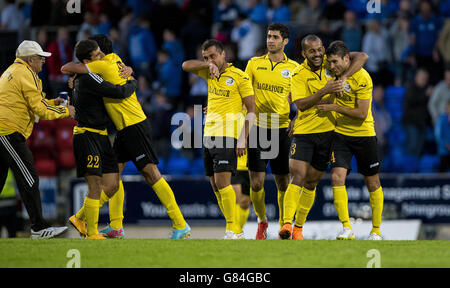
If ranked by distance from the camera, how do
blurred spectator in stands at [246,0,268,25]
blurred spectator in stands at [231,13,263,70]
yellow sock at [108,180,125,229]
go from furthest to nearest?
blurred spectator in stands at [246,0,268,25]
blurred spectator in stands at [231,13,263,70]
yellow sock at [108,180,125,229]

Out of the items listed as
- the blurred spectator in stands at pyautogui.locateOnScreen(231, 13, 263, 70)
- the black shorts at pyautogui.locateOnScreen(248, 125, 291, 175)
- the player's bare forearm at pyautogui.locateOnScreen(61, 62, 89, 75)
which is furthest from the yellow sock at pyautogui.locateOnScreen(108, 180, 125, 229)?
the blurred spectator in stands at pyautogui.locateOnScreen(231, 13, 263, 70)

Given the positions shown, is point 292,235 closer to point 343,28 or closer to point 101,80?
point 101,80

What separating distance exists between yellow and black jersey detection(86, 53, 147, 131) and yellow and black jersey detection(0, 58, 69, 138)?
54 cm

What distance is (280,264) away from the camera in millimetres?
7262

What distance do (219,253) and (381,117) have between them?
8672mm

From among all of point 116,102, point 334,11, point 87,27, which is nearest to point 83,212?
point 116,102

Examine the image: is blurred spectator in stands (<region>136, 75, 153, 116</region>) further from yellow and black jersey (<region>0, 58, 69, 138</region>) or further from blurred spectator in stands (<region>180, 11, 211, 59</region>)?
yellow and black jersey (<region>0, 58, 69, 138</region>)

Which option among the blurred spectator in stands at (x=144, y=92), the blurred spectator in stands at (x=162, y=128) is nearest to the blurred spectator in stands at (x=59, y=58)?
the blurred spectator in stands at (x=144, y=92)

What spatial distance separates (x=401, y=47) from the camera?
1620cm

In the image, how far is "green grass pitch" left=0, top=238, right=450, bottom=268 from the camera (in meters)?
7.33

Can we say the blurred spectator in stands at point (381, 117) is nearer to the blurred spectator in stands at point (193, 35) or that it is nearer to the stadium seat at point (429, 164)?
the stadium seat at point (429, 164)

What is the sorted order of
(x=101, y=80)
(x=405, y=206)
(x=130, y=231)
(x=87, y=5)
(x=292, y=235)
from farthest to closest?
(x=87, y=5), (x=130, y=231), (x=405, y=206), (x=292, y=235), (x=101, y=80)
